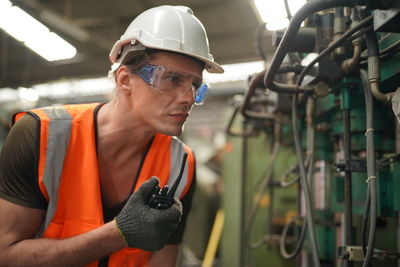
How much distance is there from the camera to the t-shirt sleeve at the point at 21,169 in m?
0.98

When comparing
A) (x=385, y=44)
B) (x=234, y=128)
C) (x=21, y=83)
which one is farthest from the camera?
(x=21, y=83)

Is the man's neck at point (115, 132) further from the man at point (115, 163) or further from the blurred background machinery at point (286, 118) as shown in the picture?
the blurred background machinery at point (286, 118)

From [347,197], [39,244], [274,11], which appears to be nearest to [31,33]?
[274,11]

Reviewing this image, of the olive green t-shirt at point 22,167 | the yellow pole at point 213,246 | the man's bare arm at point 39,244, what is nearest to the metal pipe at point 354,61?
the man's bare arm at point 39,244

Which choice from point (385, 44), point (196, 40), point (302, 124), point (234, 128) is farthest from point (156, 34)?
point (234, 128)

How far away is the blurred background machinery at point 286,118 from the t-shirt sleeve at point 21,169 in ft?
2.35

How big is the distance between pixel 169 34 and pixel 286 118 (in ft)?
3.05

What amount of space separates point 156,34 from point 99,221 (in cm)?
61

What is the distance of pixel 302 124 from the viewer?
178cm

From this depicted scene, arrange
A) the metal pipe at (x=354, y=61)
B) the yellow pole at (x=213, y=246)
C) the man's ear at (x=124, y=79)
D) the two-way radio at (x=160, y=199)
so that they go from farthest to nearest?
the yellow pole at (x=213, y=246) < the man's ear at (x=124, y=79) < the two-way radio at (x=160, y=199) < the metal pipe at (x=354, y=61)

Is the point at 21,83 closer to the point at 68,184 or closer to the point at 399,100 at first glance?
the point at 68,184

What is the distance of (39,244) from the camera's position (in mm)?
989

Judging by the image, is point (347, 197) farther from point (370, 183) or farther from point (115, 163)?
point (115, 163)

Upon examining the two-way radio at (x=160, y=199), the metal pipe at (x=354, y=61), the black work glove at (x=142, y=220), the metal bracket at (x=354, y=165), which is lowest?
the black work glove at (x=142, y=220)
